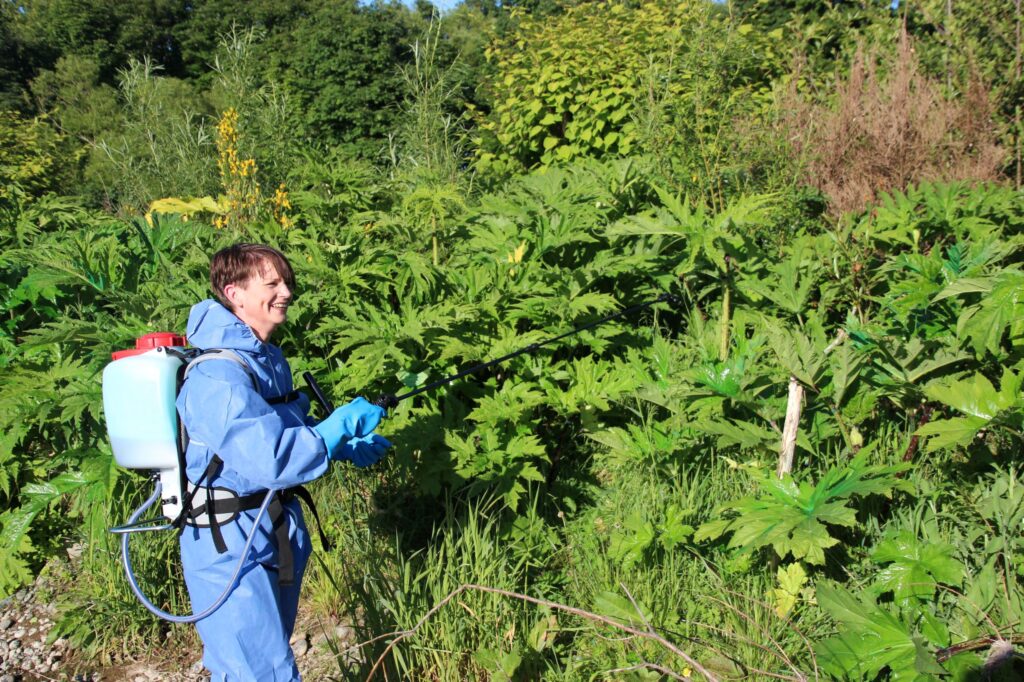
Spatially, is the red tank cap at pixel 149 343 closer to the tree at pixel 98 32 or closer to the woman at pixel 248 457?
the woman at pixel 248 457

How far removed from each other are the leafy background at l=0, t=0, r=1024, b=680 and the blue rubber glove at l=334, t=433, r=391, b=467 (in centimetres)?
70

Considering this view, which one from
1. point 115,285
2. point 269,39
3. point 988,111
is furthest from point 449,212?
point 269,39

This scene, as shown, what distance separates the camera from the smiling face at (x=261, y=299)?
7.93 ft

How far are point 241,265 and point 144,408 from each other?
0.54 metres

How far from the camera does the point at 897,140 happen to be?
221 inches

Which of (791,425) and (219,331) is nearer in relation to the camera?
(219,331)

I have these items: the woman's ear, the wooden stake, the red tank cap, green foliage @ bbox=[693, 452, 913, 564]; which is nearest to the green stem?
the wooden stake

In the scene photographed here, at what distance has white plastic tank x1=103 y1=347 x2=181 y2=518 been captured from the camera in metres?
2.14

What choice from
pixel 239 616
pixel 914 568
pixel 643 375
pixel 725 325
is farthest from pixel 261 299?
pixel 725 325

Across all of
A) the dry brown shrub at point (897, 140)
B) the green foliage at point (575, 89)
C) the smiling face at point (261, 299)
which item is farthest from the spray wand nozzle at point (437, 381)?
the green foliage at point (575, 89)

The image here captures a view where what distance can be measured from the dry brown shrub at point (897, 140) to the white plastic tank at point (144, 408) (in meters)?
4.58

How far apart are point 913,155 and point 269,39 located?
865 inches

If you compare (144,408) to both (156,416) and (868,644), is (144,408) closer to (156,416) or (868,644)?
(156,416)

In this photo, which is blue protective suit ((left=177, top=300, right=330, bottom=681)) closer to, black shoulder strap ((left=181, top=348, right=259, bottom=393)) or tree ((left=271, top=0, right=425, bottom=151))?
black shoulder strap ((left=181, top=348, right=259, bottom=393))
